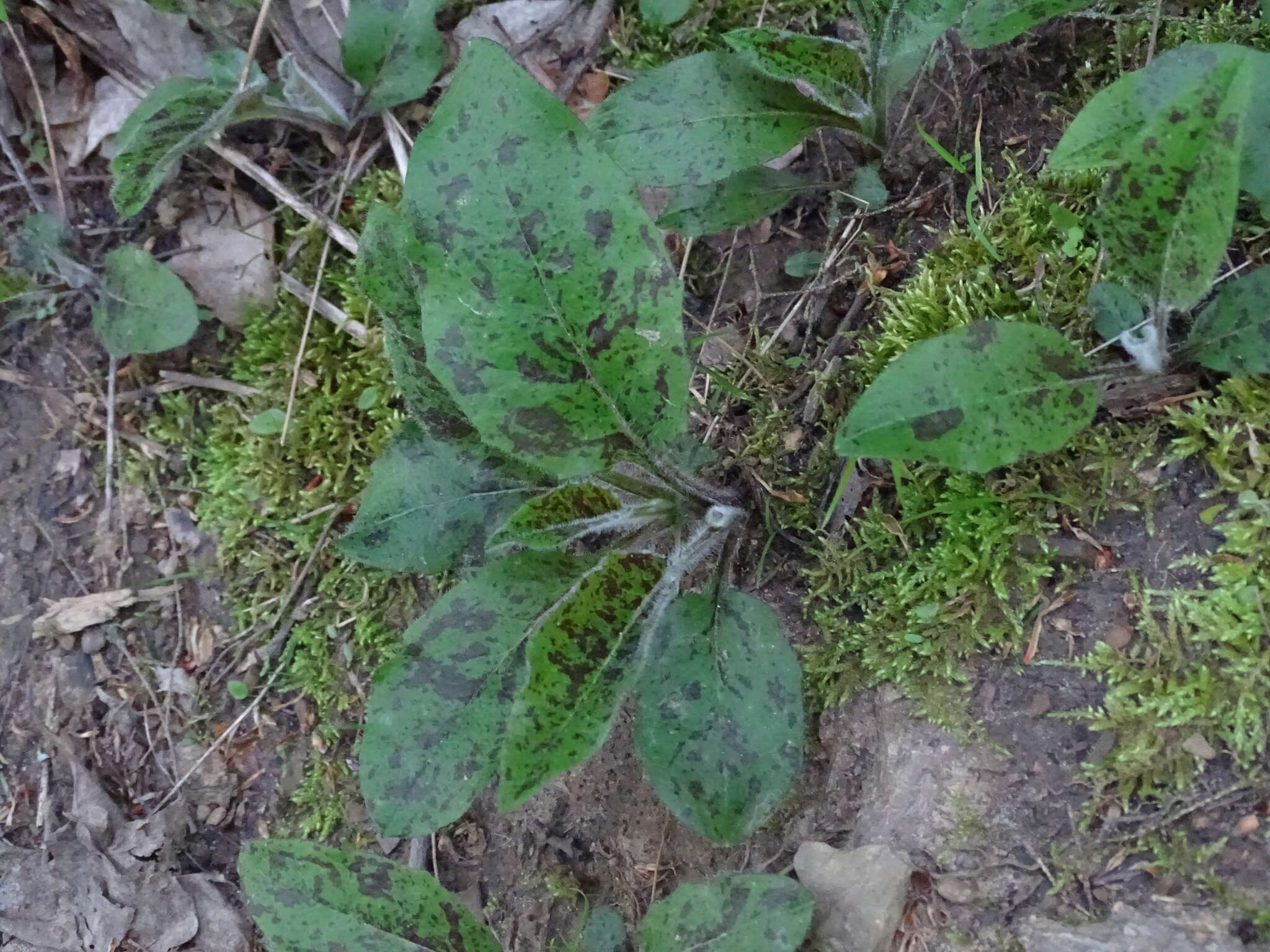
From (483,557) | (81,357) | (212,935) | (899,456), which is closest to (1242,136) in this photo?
(899,456)

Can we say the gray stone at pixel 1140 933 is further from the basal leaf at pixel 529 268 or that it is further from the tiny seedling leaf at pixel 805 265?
the tiny seedling leaf at pixel 805 265

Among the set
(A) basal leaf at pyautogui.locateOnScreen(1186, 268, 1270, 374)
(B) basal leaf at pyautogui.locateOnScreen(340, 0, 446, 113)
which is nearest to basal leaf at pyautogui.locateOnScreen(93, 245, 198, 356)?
(B) basal leaf at pyautogui.locateOnScreen(340, 0, 446, 113)

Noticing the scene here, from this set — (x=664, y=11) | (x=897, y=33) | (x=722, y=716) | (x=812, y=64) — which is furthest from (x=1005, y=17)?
(x=722, y=716)

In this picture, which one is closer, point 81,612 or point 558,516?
point 558,516

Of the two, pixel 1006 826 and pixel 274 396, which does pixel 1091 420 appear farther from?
pixel 274 396

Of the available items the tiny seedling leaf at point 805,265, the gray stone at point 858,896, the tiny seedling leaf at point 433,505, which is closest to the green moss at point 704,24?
the tiny seedling leaf at point 805,265

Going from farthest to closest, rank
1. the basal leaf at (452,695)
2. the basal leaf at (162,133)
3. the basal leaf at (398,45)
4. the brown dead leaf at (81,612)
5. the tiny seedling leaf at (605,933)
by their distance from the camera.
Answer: the brown dead leaf at (81,612) < the basal leaf at (398,45) < the basal leaf at (162,133) < the tiny seedling leaf at (605,933) < the basal leaf at (452,695)

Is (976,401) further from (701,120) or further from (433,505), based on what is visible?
(433,505)
